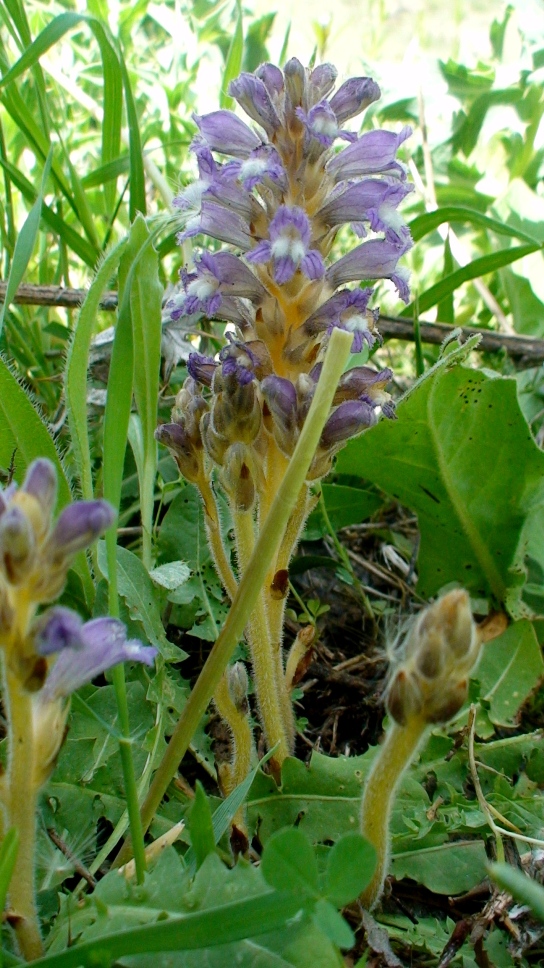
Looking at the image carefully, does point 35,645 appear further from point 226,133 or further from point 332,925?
point 226,133

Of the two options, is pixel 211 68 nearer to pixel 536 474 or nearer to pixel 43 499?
pixel 536 474

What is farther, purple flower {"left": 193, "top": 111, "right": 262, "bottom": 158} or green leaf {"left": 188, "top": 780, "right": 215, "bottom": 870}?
purple flower {"left": 193, "top": 111, "right": 262, "bottom": 158}

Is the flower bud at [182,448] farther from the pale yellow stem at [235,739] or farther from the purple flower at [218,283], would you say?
the pale yellow stem at [235,739]

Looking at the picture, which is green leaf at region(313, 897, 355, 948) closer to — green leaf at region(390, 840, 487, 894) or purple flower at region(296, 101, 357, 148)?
green leaf at region(390, 840, 487, 894)

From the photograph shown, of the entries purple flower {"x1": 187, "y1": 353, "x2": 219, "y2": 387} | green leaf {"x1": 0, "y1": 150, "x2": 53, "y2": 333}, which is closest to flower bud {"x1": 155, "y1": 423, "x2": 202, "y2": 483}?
purple flower {"x1": 187, "y1": 353, "x2": 219, "y2": 387}

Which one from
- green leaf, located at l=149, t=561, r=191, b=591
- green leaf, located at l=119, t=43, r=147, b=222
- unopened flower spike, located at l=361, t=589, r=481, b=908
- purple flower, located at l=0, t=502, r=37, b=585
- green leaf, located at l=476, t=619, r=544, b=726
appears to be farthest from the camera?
green leaf, located at l=119, t=43, r=147, b=222

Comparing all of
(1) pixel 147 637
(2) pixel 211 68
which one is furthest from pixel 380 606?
(2) pixel 211 68
